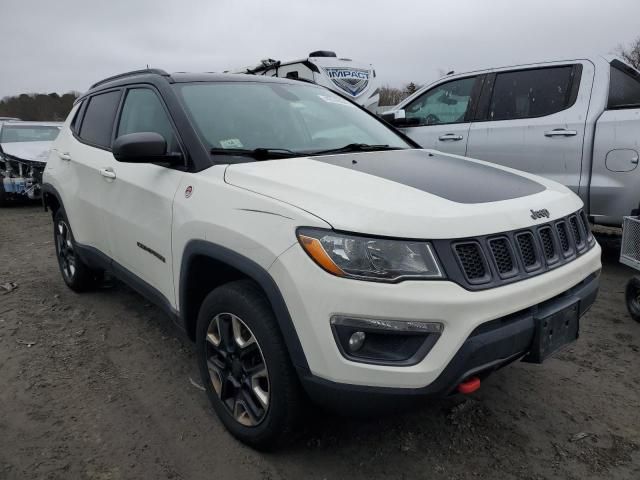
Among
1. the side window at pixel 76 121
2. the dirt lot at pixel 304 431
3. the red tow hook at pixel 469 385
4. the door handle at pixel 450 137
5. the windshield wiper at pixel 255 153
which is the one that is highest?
the side window at pixel 76 121

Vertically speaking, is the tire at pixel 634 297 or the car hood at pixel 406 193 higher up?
the car hood at pixel 406 193

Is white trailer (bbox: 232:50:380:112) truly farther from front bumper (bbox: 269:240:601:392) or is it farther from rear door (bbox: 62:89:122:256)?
front bumper (bbox: 269:240:601:392)

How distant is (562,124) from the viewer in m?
4.95

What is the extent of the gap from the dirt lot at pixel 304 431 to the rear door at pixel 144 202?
0.62 meters

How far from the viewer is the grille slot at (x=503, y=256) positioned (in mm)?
1949

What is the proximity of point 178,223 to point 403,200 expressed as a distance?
114cm

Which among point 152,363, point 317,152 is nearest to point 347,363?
point 317,152

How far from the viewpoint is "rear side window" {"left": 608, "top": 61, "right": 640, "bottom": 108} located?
4871 millimetres

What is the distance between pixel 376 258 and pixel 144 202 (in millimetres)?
1587

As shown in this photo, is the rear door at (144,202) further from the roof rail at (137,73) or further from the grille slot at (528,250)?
the grille slot at (528,250)

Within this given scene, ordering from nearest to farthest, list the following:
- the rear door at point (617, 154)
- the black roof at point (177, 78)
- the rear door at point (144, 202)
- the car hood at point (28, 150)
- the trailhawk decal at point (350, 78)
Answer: the rear door at point (144, 202) → the black roof at point (177, 78) → the rear door at point (617, 154) → the car hood at point (28, 150) → the trailhawk decal at point (350, 78)

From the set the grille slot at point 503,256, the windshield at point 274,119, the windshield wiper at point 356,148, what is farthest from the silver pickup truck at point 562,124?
the grille slot at point 503,256

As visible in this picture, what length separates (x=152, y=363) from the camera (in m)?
3.25

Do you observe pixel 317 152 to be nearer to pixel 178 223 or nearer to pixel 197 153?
pixel 197 153
